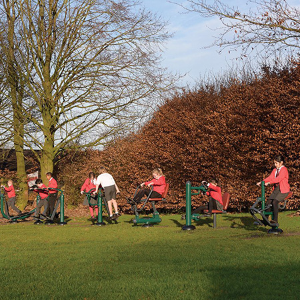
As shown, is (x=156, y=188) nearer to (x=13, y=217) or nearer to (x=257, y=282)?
(x=13, y=217)

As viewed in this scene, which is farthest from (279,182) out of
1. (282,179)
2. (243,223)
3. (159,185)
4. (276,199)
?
(159,185)

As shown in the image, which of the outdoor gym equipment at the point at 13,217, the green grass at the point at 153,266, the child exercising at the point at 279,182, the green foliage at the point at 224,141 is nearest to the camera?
the green grass at the point at 153,266

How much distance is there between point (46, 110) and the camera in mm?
21641

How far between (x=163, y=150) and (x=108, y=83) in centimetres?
416

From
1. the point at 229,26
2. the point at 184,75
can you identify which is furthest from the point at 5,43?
the point at 229,26

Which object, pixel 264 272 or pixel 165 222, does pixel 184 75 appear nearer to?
pixel 165 222

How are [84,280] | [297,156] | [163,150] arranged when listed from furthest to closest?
[163,150] < [297,156] < [84,280]

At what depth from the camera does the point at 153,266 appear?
22.8ft

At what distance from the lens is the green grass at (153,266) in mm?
5445

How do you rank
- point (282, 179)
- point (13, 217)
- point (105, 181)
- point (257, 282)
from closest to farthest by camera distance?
point (257, 282), point (282, 179), point (105, 181), point (13, 217)

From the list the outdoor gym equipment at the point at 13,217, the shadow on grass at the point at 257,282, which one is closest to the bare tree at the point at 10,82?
Result: the outdoor gym equipment at the point at 13,217

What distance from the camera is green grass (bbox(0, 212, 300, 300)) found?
5445 mm

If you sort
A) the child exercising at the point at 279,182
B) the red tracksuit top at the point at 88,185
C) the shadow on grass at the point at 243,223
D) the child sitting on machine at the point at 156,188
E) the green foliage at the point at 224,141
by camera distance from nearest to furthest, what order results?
1. the child exercising at the point at 279,182
2. the shadow on grass at the point at 243,223
3. the child sitting on machine at the point at 156,188
4. the green foliage at the point at 224,141
5. the red tracksuit top at the point at 88,185

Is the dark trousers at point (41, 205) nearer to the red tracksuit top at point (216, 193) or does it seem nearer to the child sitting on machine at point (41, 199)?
the child sitting on machine at point (41, 199)
